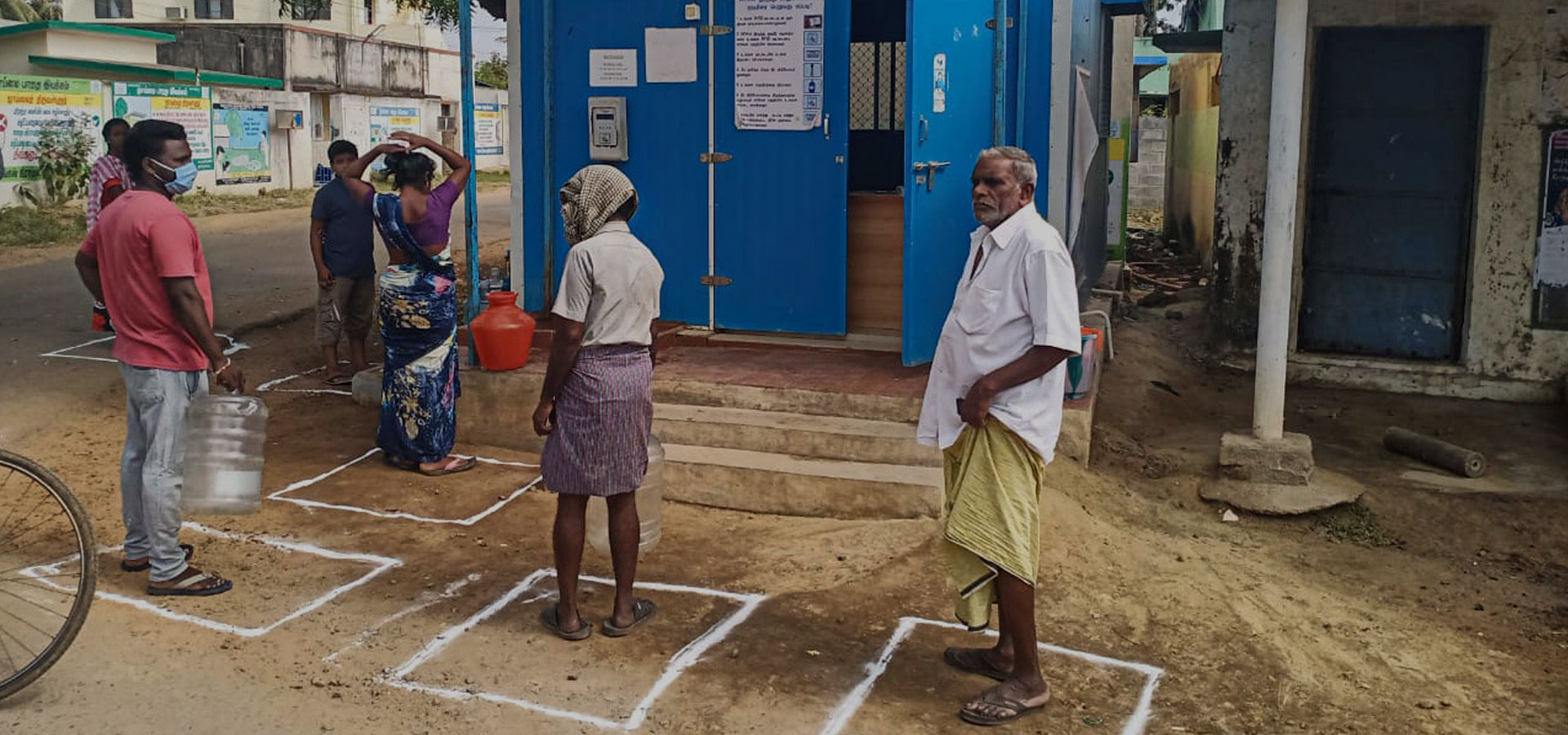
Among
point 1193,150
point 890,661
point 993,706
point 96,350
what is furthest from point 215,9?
point 993,706

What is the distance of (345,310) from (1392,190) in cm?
707

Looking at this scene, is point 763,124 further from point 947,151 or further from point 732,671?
point 732,671

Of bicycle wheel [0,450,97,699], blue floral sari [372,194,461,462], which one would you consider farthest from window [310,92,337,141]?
bicycle wheel [0,450,97,699]

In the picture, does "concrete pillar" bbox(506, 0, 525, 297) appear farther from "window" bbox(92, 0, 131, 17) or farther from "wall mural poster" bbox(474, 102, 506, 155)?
"window" bbox(92, 0, 131, 17)

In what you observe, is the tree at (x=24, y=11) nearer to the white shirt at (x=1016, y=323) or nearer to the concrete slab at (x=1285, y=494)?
the concrete slab at (x=1285, y=494)

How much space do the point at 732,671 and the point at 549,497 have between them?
2263 mm

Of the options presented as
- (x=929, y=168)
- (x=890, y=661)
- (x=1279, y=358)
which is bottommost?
(x=890, y=661)

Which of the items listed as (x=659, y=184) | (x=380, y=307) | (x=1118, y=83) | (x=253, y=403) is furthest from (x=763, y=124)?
(x=1118, y=83)

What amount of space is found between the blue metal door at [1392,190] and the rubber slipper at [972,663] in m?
5.84

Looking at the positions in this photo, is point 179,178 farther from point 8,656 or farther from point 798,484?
point 798,484

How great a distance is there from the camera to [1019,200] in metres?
4.14

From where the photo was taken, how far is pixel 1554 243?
8578mm

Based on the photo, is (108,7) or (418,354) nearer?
(418,354)

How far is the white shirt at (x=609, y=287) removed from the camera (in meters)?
4.55
